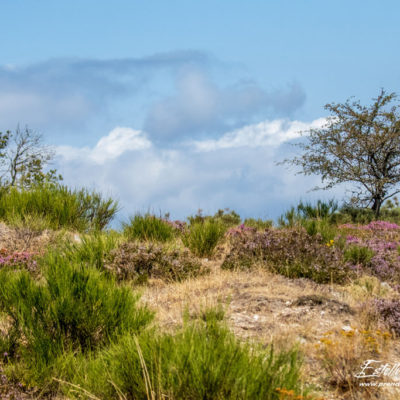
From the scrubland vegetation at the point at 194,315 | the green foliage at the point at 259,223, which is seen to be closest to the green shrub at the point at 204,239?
the scrubland vegetation at the point at 194,315

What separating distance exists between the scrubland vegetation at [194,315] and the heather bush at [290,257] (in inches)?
1.1

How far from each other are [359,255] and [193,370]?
778 cm

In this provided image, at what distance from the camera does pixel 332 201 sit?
808 inches

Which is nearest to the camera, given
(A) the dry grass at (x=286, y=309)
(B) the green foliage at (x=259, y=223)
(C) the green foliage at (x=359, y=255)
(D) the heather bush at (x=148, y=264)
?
(A) the dry grass at (x=286, y=309)

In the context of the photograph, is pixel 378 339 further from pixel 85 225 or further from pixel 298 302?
pixel 85 225

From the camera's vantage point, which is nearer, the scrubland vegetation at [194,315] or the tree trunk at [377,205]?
the scrubland vegetation at [194,315]

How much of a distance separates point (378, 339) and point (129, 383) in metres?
3.24

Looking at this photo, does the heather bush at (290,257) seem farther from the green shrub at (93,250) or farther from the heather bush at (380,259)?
the green shrub at (93,250)

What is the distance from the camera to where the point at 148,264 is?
31.0ft

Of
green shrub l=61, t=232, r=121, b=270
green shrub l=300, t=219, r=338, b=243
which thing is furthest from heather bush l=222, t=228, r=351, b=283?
green shrub l=61, t=232, r=121, b=270

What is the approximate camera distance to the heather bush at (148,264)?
9.10 m

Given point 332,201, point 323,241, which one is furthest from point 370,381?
A: point 332,201

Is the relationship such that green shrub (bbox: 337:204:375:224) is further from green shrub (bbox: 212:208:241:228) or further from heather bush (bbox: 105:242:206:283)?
heather bush (bbox: 105:242:206:283)

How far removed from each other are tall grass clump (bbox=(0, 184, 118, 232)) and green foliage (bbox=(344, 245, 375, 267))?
6721 millimetres
